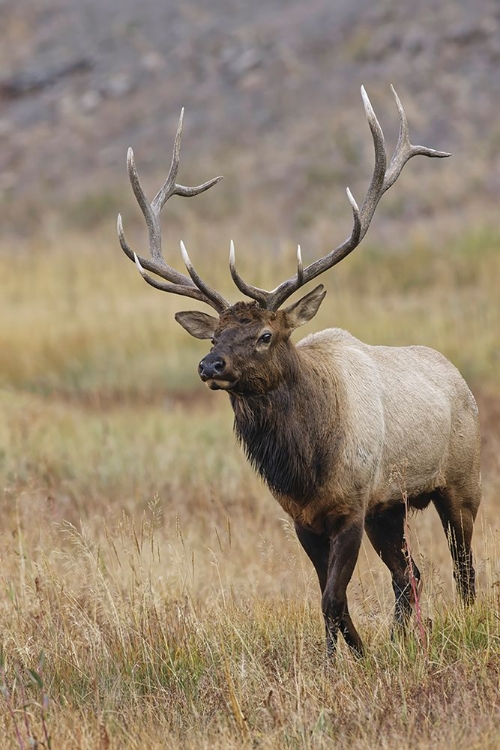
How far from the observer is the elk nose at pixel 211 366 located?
5469 millimetres

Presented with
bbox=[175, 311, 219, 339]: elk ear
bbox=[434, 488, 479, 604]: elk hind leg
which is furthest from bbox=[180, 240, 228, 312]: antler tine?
bbox=[434, 488, 479, 604]: elk hind leg

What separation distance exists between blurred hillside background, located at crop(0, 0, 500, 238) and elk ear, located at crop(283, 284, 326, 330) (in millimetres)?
17544

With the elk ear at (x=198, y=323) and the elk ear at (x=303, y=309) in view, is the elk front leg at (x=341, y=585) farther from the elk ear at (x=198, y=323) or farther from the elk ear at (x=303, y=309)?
the elk ear at (x=198, y=323)

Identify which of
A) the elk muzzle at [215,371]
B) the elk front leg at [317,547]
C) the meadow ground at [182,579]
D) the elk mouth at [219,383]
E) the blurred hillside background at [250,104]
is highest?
the blurred hillside background at [250,104]

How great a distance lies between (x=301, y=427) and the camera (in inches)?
235

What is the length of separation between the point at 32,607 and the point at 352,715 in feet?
6.83

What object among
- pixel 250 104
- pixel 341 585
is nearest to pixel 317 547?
pixel 341 585

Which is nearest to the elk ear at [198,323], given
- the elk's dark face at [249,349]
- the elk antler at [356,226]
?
the elk's dark face at [249,349]

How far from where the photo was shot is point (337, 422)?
19.8 feet

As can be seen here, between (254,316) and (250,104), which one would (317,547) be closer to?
(254,316)

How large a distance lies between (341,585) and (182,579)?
101cm

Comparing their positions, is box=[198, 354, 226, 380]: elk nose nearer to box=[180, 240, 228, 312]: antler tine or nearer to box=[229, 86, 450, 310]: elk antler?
box=[229, 86, 450, 310]: elk antler

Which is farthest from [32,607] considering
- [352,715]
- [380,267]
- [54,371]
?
[380,267]

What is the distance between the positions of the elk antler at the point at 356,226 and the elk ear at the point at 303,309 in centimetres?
8
